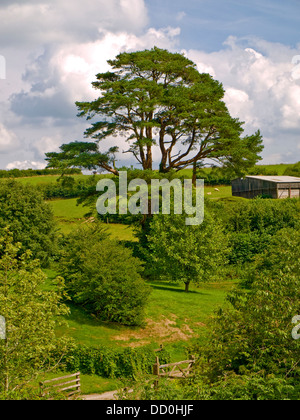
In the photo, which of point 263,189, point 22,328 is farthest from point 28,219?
point 263,189

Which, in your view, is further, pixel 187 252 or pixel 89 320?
pixel 187 252

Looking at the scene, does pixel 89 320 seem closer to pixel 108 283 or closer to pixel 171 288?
pixel 108 283

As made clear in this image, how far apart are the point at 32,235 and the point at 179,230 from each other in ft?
45.8

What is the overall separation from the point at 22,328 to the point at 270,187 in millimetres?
66795

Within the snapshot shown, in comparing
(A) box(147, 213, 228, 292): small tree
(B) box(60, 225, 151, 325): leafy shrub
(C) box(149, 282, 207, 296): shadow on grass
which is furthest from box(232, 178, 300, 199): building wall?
(B) box(60, 225, 151, 325): leafy shrub

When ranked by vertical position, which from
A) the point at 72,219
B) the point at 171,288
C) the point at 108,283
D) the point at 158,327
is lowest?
the point at 158,327

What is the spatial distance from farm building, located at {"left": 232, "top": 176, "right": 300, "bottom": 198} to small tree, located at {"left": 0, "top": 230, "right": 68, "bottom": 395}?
5998cm

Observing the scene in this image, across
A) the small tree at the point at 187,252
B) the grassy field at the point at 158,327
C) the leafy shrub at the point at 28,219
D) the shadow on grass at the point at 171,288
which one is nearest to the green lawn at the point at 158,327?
the grassy field at the point at 158,327

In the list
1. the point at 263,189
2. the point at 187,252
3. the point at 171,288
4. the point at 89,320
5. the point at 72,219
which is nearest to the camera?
the point at 89,320

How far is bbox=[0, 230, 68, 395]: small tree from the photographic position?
50.8 ft

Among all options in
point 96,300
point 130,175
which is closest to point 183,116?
point 130,175

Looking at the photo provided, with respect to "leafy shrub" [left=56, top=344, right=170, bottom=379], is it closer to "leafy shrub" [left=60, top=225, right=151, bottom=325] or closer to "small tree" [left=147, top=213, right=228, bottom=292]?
"leafy shrub" [left=60, top=225, right=151, bottom=325]

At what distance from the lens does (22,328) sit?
51.7 ft
